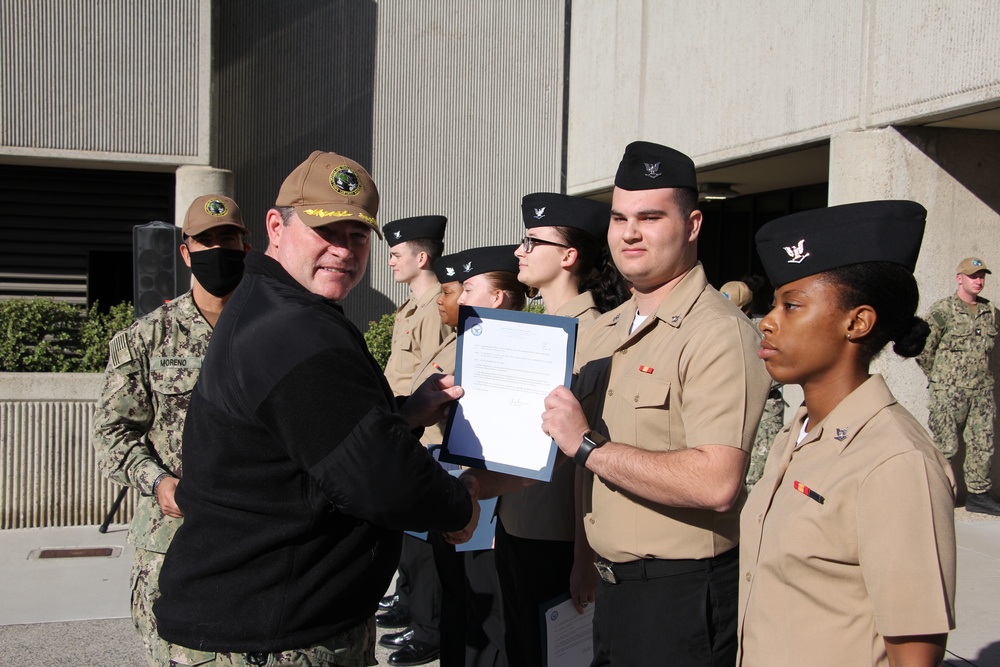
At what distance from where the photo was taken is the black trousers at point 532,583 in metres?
3.33

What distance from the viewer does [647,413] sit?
2.56 metres

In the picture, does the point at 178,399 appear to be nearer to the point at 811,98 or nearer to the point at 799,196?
the point at 811,98

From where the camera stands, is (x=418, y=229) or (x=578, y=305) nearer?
(x=578, y=305)

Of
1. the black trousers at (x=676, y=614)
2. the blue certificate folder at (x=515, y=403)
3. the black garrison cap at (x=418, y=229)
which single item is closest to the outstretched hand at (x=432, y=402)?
the blue certificate folder at (x=515, y=403)

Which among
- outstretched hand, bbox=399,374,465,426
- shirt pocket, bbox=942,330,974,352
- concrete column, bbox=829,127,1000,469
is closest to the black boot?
concrete column, bbox=829,127,1000,469

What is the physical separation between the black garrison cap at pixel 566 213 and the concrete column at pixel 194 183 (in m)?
7.47

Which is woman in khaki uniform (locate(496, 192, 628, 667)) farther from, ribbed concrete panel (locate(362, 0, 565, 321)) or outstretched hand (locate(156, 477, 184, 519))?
ribbed concrete panel (locate(362, 0, 565, 321))

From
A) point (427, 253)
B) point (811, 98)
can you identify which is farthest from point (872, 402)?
point (811, 98)

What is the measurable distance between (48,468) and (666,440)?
610 centimetres

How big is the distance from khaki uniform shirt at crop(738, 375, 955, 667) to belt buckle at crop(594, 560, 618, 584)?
1.74 feet

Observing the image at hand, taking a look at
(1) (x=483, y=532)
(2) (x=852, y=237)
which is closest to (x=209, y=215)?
(1) (x=483, y=532)

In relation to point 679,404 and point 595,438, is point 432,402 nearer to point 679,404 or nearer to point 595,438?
point 595,438

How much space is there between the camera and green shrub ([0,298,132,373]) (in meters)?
7.34

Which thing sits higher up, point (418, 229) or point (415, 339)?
point (418, 229)
